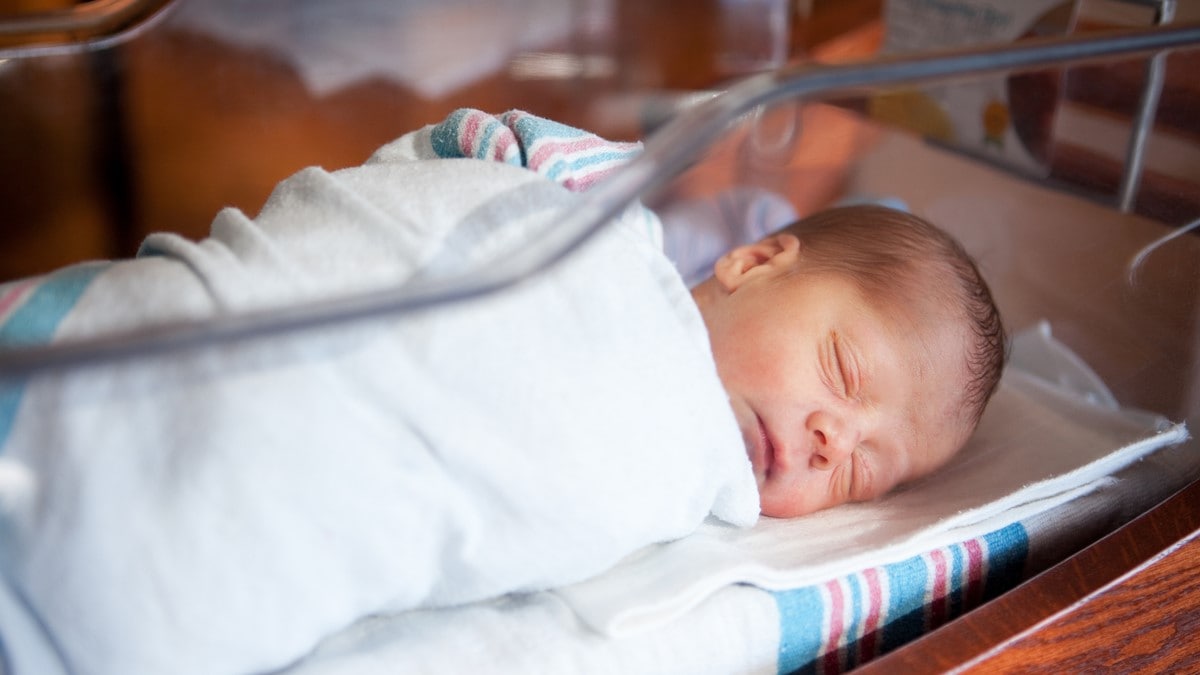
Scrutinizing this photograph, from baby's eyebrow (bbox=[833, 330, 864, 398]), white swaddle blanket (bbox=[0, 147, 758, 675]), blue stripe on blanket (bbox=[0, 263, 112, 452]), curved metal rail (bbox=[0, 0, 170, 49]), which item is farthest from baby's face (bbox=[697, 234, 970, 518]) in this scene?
curved metal rail (bbox=[0, 0, 170, 49])

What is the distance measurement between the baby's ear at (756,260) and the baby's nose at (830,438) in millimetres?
111

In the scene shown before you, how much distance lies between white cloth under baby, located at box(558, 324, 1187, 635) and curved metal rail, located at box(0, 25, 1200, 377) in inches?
8.5

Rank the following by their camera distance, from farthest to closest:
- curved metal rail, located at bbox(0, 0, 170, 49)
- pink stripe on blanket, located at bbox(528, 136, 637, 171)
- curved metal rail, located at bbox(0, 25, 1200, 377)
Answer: curved metal rail, located at bbox(0, 0, 170, 49) → pink stripe on blanket, located at bbox(528, 136, 637, 171) → curved metal rail, located at bbox(0, 25, 1200, 377)

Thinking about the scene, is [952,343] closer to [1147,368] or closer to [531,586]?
[1147,368]

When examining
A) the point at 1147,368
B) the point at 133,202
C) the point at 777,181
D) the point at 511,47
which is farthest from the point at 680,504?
the point at 511,47

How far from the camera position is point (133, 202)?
1.36m

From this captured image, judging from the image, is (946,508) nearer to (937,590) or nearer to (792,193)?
(937,590)

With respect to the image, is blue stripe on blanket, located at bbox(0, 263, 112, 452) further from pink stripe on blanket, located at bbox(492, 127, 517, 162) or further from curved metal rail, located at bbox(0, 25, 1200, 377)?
pink stripe on blanket, located at bbox(492, 127, 517, 162)

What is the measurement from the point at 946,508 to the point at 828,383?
0.11 m

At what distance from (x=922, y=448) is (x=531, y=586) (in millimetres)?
304

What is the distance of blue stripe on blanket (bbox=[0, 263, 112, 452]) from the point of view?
1.41ft

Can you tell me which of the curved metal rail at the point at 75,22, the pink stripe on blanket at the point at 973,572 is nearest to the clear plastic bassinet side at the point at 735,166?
the pink stripe on blanket at the point at 973,572

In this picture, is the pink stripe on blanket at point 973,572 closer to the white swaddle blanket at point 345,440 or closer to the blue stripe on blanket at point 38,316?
the white swaddle blanket at point 345,440

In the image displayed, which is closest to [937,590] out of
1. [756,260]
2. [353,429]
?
[756,260]
